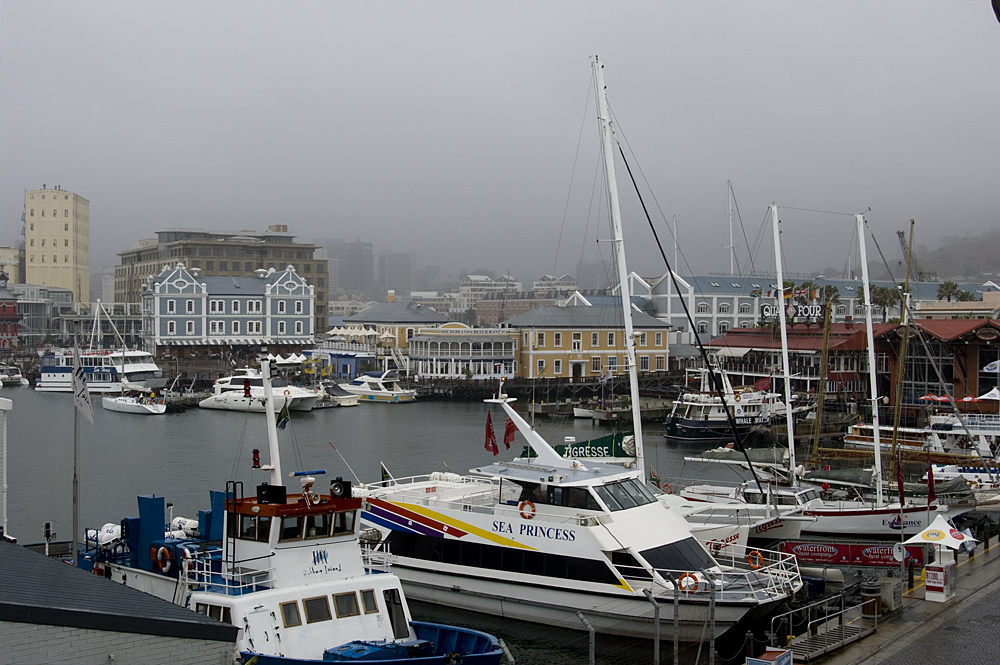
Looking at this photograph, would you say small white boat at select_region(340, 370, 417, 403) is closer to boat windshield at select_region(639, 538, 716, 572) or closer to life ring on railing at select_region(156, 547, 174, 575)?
boat windshield at select_region(639, 538, 716, 572)

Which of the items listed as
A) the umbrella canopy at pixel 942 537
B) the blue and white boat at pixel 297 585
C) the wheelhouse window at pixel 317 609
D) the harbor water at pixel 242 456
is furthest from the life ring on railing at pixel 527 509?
the umbrella canopy at pixel 942 537

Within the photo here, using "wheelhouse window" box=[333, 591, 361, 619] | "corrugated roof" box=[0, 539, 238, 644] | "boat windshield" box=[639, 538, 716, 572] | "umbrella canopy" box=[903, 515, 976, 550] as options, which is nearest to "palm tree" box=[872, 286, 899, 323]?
"umbrella canopy" box=[903, 515, 976, 550]

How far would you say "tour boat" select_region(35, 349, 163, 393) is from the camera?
6788 centimetres

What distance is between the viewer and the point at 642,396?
65.1m

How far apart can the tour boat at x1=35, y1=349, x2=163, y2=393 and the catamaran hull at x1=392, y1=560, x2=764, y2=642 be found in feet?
178

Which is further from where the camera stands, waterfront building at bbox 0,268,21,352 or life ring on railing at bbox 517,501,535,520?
waterfront building at bbox 0,268,21,352

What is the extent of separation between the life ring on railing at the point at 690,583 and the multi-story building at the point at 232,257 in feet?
332

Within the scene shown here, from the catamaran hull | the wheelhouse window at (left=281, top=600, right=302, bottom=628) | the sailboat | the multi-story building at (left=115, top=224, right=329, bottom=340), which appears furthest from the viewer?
the multi-story building at (left=115, top=224, right=329, bottom=340)

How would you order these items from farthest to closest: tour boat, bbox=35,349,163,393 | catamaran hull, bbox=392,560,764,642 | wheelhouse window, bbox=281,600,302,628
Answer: tour boat, bbox=35,349,163,393 < catamaran hull, bbox=392,560,764,642 < wheelhouse window, bbox=281,600,302,628

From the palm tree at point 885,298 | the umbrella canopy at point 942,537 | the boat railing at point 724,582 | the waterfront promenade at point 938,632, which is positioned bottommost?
the waterfront promenade at point 938,632

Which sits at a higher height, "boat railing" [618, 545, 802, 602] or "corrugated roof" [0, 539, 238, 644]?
"corrugated roof" [0, 539, 238, 644]

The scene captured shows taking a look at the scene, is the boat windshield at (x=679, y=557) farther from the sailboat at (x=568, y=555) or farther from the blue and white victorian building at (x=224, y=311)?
the blue and white victorian building at (x=224, y=311)

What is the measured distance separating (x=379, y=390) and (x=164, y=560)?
50498 millimetres

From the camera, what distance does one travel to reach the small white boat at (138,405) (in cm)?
5488
